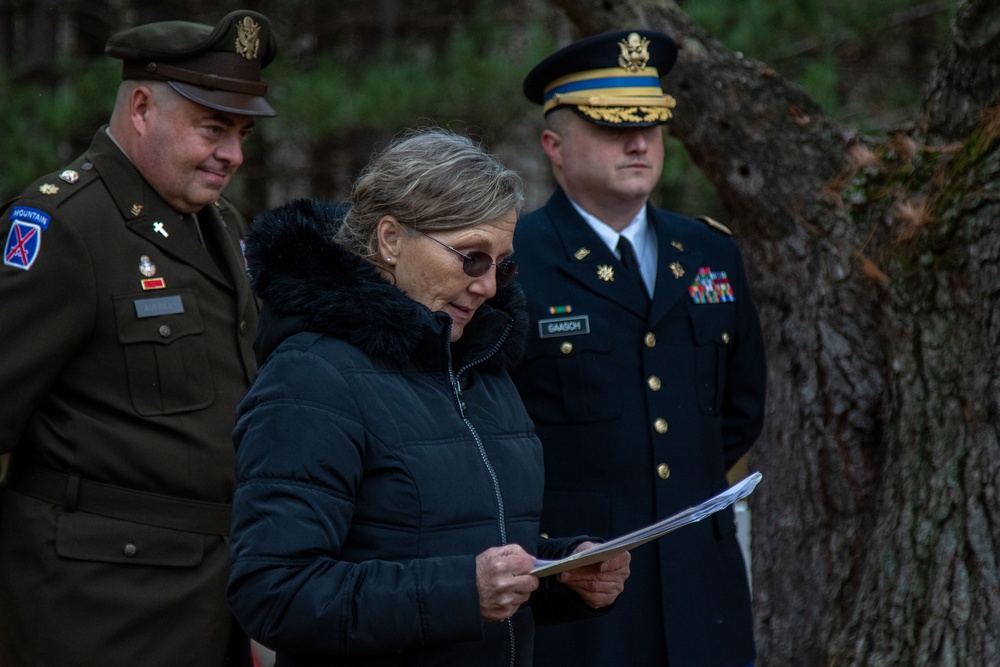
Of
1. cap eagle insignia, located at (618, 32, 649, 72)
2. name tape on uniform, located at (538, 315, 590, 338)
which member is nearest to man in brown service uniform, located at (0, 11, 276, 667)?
name tape on uniform, located at (538, 315, 590, 338)

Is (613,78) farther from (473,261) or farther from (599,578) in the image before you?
(599,578)

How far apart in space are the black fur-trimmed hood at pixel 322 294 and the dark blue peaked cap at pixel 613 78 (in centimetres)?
134

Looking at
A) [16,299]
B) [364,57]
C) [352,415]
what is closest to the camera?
[352,415]

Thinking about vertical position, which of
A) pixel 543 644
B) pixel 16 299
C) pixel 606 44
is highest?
pixel 606 44

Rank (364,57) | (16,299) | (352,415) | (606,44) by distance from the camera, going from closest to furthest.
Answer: (352,415)
(16,299)
(606,44)
(364,57)

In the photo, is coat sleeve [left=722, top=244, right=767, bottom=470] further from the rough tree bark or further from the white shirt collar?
the rough tree bark

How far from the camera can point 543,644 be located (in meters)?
3.22

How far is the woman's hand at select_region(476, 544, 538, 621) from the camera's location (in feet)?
6.70

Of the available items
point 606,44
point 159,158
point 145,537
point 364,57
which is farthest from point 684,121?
point 364,57

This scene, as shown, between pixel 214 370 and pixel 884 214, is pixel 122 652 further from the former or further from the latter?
pixel 884 214

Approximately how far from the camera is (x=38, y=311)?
10.0 feet

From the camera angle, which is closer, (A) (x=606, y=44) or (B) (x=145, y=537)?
(B) (x=145, y=537)

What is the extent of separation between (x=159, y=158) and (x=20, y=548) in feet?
3.51

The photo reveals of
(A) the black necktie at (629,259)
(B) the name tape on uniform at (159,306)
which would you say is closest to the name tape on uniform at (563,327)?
(A) the black necktie at (629,259)
